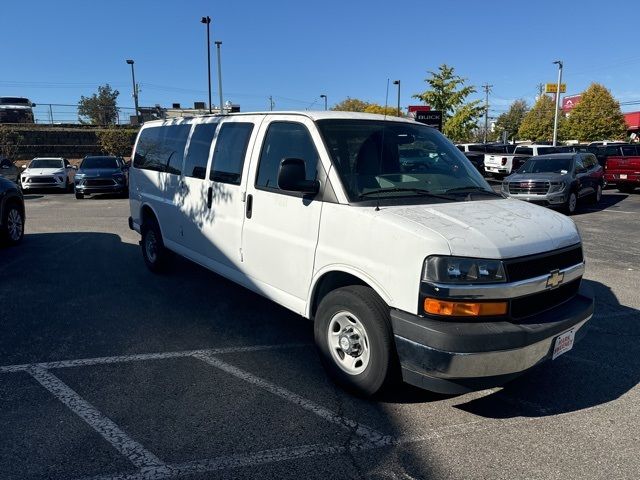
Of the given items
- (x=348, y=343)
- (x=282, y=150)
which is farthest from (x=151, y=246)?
(x=348, y=343)

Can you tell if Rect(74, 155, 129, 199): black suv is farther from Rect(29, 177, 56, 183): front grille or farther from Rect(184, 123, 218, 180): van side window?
Rect(184, 123, 218, 180): van side window

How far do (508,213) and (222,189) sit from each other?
8.72ft

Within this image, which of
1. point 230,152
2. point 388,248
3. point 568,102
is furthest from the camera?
point 568,102

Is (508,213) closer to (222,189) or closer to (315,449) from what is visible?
(315,449)

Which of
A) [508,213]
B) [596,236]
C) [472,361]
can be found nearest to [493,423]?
[472,361]

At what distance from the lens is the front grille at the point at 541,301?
320 cm

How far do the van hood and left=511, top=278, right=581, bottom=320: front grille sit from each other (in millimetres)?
293

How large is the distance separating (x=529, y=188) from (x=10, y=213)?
12.6m

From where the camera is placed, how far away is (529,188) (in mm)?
14422

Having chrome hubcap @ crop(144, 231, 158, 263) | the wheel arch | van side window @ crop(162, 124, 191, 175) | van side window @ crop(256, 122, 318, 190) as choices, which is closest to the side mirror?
van side window @ crop(256, 122, 318, 190)

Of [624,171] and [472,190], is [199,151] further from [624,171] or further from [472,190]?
[624,171]

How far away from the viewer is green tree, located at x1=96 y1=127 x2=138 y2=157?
35.0m

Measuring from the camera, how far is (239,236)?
15.5ft

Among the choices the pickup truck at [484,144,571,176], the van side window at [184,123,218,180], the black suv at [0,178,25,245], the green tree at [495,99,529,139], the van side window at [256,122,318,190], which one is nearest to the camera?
the van side window at [256,122,318,190]
